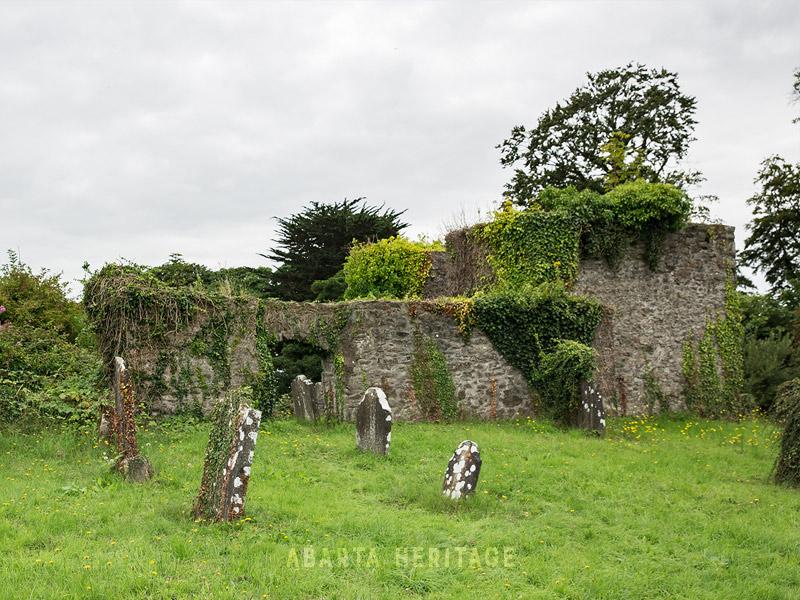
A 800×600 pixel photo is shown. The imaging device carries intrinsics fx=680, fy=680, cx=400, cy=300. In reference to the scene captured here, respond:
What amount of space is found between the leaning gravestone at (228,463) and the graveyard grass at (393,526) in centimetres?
20

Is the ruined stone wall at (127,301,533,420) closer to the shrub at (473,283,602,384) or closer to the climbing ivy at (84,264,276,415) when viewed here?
the climbing ivy at (84,264,276,415)

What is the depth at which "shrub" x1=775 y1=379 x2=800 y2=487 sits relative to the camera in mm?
10203

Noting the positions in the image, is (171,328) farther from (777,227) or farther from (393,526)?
(777,227)

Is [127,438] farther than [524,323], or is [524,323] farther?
[524,323]

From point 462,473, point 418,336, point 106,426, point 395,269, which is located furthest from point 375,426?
point 395,269

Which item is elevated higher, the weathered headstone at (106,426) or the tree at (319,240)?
the tree at (319,240)

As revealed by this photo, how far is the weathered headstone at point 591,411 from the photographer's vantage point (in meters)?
14.6

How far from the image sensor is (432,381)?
16.0 metres

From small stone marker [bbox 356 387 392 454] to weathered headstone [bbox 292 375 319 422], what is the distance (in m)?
3.69

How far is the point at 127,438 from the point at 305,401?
6.23m

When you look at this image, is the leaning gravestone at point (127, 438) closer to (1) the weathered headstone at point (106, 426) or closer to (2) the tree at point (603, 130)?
(1) the weathered headstone at point (106, 426)

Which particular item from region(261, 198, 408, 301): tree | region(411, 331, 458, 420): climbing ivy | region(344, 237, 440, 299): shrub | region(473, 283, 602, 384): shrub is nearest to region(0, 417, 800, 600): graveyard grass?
region(411, 331, 458, 420): climbing ivy

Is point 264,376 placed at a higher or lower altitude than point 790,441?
higher

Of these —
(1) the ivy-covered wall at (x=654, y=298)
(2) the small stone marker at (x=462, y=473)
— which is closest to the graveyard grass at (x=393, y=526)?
(2) the small stone marker at (x=462, y=473)
